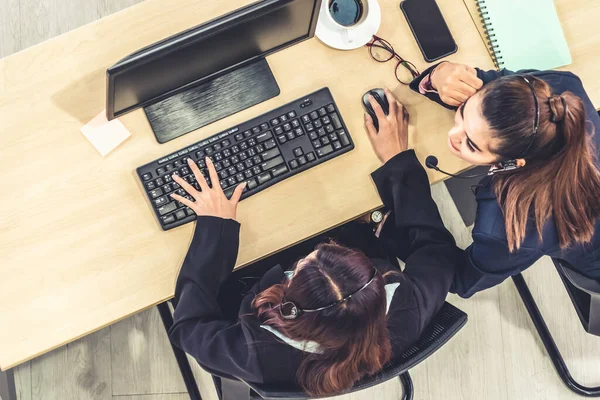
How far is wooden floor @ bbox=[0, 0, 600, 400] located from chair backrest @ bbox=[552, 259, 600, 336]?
1.63 feet

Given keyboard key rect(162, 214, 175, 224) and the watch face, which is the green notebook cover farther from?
keyboard key rect(162, 214, 175, 224)

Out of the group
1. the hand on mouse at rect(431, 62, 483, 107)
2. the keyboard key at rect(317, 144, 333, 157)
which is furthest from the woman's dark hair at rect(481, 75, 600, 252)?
the keyboard key at rect(317, 144, 333, 157)

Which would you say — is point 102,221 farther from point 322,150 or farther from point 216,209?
point 322,150

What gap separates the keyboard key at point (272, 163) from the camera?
1.14 meters

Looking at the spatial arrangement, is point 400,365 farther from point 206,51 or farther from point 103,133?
point 103,133

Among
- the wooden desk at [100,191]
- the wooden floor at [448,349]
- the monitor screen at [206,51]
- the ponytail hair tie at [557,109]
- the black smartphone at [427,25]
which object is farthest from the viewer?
the wooden floor at [448,349]

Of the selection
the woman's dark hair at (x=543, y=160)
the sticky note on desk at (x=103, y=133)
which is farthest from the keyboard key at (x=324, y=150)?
the sticky note on desk at (x=103, y=133)

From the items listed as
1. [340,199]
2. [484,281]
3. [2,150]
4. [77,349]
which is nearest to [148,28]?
[2,150]

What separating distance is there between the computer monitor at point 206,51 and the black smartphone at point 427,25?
270 mm

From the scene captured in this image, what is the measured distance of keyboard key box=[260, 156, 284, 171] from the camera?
1.14m

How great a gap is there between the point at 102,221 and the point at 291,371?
0.50 m

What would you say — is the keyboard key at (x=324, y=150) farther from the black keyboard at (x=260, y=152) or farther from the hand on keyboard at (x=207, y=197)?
the hand on keyboard at (x=207, y=197)

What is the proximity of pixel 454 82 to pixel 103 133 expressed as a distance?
2.46ft

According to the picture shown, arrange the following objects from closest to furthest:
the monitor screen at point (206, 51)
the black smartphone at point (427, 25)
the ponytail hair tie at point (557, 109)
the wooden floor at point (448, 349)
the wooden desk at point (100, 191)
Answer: the monitor screen at point (206, 51)
the ponytail hair tie at point (557, 109)
the wooden desk at point (100, 191)
the black smartphone at point (427, 25)
the wooden floor at point (448, 349)
